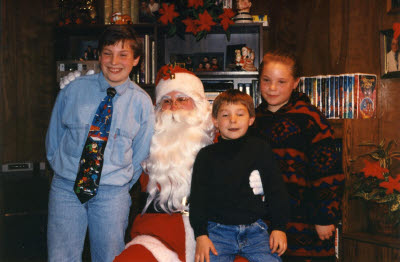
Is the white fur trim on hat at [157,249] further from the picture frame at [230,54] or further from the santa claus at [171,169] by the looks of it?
the picture frame at [230,54]

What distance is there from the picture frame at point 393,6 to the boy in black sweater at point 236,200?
1.78 metres

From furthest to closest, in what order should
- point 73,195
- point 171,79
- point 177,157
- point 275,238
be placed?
1. point 171,79
2. point 177,157
3. point 73,195
4. point 275,238

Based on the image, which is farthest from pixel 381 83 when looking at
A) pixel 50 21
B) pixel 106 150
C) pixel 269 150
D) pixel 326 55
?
pixel 50 21

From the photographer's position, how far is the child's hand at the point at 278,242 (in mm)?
1316

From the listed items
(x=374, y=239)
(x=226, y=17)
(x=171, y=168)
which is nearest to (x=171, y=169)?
(x=171, y=168)

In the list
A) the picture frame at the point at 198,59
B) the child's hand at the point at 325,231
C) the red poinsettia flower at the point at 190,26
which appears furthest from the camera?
the picture frame at the point at 198,59

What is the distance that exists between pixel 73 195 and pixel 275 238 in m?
0.89

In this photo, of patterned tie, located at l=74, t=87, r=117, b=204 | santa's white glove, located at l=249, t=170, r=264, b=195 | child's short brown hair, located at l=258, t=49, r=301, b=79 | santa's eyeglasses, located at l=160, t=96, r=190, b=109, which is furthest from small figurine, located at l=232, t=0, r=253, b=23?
santa's white glove, located at l=249, t=170, r=264, b=195

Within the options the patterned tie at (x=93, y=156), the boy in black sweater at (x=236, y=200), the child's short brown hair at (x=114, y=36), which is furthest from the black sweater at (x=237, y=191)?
the child's short brown hair at (x=114, y=36)

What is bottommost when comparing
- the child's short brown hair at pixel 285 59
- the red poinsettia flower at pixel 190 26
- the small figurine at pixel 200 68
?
the child's short brown hair at pixel 285 59

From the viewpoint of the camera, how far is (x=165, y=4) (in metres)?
2.75

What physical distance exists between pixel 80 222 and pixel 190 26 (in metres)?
1.85

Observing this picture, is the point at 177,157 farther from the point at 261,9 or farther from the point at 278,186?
the point at 261,9

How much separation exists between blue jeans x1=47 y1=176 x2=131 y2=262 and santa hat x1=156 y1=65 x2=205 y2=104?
0.65 meters
